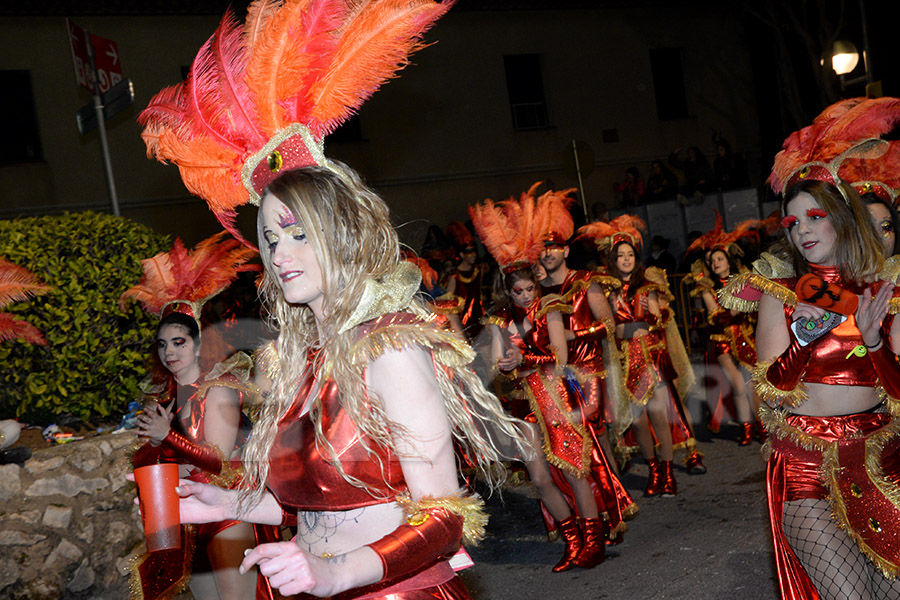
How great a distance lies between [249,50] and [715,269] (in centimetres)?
747

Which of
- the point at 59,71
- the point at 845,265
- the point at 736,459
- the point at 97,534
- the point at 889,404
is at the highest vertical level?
the point at 59,71

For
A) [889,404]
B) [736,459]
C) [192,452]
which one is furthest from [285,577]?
[736,459]

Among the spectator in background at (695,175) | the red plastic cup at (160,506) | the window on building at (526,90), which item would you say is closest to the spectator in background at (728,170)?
the spectator in background at (695,175)

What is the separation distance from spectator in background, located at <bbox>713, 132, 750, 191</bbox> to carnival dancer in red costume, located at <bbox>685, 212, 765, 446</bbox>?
661 centimetres

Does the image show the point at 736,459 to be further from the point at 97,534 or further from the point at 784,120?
the point at 784,120

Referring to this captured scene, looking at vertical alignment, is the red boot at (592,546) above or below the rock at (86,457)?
below

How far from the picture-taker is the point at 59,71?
51.6ft

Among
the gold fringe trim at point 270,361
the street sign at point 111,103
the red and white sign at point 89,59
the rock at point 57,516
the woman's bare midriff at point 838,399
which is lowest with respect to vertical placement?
the rock at point 57,516

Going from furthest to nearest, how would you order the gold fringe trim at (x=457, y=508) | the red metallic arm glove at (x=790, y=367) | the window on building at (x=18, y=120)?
1. the window on building at (x=18, y=120)
2. the red metallic arm glove at (x=790, y=367)
3. the gold fringe trim at (x=457, y=508)

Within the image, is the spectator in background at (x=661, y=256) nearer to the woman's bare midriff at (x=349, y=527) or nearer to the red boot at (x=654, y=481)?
the red boot at (x=654, y=481)

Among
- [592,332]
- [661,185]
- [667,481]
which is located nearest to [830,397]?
[592,332]

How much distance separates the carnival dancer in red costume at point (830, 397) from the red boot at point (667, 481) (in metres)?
3.62

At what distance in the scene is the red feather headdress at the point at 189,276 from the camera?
4773mm

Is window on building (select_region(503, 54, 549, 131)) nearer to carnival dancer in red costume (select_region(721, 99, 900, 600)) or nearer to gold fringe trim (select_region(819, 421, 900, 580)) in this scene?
carnival dancer in red costume (select_region(721, 99, 900, 600))
